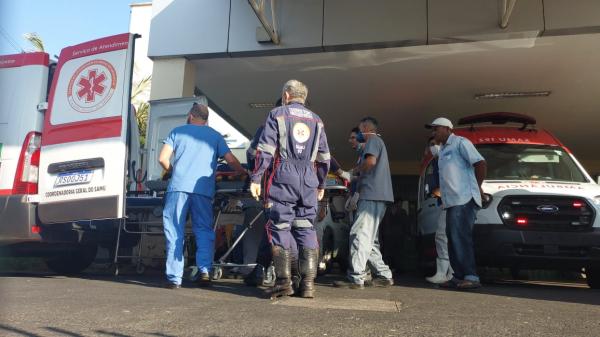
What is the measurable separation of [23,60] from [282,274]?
3815 mm

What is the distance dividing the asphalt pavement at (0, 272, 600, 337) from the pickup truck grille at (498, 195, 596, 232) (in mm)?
920

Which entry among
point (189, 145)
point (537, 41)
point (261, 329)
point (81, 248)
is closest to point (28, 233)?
point (81, 248)

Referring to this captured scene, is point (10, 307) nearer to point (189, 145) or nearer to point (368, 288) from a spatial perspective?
point (189, 145)

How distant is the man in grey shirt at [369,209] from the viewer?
16.8 ft

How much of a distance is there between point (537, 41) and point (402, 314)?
19.7 feet

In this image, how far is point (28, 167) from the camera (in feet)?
17.7

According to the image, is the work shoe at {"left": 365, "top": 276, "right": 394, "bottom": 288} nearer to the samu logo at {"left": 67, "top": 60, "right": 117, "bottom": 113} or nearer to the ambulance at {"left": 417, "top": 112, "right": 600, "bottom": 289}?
the ambulance at {"left": 417, "top": 112, "right": 600, "bottom": 289}

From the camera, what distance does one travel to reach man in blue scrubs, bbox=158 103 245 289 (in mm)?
4855

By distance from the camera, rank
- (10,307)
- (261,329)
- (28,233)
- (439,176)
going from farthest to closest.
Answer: (439,176) < (28,233) < (10,307) < (261,329)

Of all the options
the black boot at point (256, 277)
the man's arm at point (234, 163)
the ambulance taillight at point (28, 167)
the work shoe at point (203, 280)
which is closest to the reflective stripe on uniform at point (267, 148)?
the man's arm at point (234, 163)

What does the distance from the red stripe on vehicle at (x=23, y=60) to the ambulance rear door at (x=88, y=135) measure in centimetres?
19

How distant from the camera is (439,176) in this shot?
5.68m

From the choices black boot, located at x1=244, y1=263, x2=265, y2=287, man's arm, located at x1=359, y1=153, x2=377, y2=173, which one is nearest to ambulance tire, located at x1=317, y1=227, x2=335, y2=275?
black boot, located at x1=244, y1=263, x2=265, y2=287

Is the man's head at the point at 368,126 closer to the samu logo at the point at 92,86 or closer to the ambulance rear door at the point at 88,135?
the ambulance rear door at the point at 88,135
